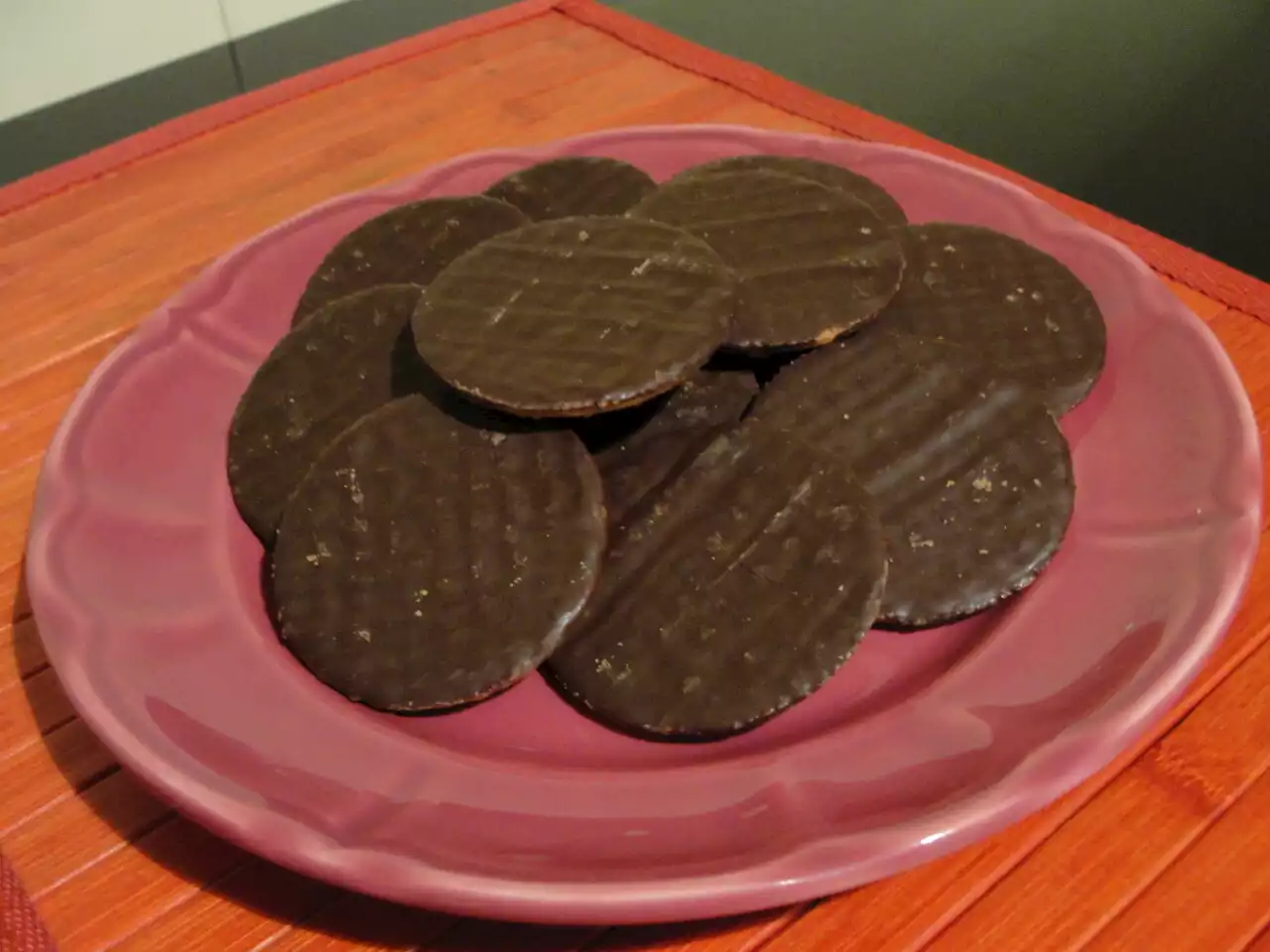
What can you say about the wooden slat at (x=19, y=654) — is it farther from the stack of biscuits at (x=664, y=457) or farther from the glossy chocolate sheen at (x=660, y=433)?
the glossy chocolate sheen at (x=660, y=433)

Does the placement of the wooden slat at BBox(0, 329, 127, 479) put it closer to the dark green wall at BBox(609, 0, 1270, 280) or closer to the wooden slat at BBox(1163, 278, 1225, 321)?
the wooden slat at BBox(1163, 278, 1225, 321)

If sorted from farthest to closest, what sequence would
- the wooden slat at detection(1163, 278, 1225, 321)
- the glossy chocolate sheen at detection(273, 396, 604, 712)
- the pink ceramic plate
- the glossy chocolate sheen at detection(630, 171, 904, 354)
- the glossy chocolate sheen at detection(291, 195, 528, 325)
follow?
the wooden slat at detection(1163, 278, 1225, 321) < the glossy chocolate sheen at detection(291, 195, 528, 325) < the glossy chocolate sheen at detection(630, 171, 904, 354) < the glossy chocolate sheen at detection(273, 396, 604, 712) < the pink ceramic plate

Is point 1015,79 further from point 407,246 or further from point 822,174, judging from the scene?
Answer: point 407,246

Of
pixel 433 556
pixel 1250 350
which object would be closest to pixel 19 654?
pixel 433 556

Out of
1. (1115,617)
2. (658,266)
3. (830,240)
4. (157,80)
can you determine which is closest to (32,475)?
(658,266)

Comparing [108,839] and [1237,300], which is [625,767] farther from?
[1237,300]

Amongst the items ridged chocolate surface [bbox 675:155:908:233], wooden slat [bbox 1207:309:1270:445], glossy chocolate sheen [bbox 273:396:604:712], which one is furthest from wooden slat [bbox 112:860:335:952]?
wooden slat [bbox 1207:309:1270:445]
